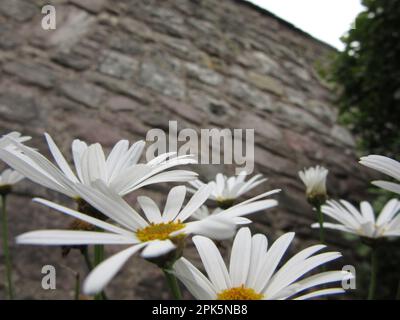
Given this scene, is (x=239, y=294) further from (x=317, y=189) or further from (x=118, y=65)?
(x=118, y=65)

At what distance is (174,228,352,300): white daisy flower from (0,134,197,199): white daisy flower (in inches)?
2.9

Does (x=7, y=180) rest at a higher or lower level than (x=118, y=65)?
lower

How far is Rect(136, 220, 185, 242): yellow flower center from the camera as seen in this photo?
0.88 ft

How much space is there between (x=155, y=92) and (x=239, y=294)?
144 centimetres

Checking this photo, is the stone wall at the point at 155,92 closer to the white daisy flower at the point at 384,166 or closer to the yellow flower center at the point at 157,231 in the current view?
the yellow flower center at the point at 157,231

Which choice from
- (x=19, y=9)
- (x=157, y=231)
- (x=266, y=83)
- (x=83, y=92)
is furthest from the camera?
(x=266, y=83)

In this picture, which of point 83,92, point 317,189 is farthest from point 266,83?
point 317,189

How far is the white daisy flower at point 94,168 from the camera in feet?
0.90

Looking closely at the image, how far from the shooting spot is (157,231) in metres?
0.28

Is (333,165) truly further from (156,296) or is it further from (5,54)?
(5,54)

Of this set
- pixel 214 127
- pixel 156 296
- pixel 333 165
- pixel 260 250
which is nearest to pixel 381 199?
pixel 333 165

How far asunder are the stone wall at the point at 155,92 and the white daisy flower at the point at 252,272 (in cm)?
70

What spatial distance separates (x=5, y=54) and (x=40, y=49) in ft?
0.46

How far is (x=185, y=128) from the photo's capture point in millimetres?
1616
